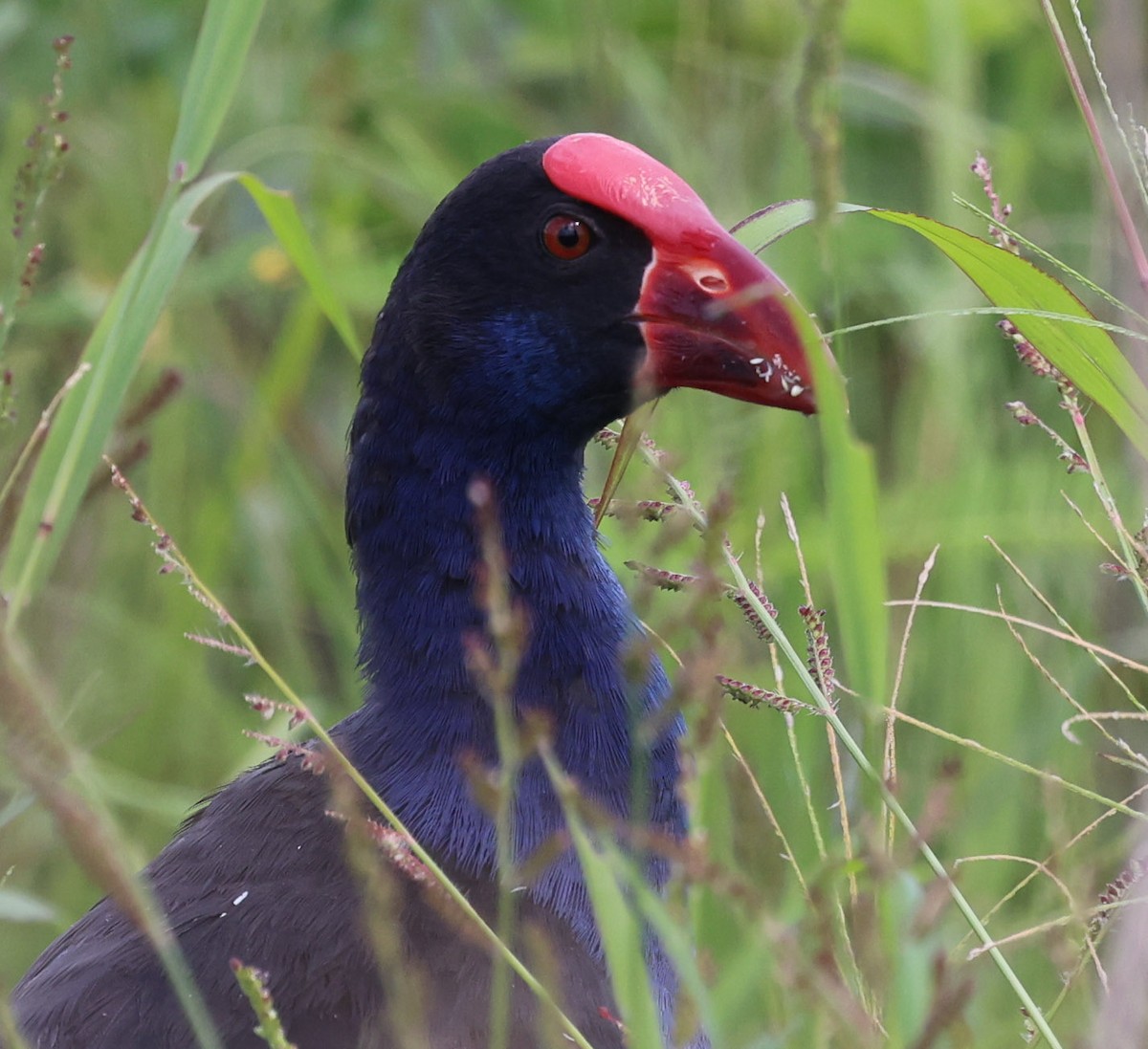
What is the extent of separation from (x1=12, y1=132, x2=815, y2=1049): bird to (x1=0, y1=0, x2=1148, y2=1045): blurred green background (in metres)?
0.46

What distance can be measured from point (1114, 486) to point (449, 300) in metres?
1.08

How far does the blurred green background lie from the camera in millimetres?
2309

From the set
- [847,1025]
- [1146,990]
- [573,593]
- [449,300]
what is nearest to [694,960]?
[847,1025]

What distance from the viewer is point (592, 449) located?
2.50 metres

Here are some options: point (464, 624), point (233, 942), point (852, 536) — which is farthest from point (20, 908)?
point (852, 536)

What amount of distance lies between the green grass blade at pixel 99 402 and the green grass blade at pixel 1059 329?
1.79 feet

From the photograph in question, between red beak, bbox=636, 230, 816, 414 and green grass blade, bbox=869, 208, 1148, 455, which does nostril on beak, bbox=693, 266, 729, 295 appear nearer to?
red beak, bbox=636, 230, 816, 414

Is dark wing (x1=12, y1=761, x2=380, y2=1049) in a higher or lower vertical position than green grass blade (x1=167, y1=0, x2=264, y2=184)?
lower

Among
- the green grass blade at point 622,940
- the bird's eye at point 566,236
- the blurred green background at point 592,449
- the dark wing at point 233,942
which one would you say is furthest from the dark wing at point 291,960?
the blurred green background at point 592,449

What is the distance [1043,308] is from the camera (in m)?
1.25

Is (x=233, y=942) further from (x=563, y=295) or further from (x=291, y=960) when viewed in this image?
(x=563, y=295)

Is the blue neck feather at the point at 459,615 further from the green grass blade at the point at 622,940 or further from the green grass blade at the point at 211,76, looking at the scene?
the green grass blade at the point at 622,940

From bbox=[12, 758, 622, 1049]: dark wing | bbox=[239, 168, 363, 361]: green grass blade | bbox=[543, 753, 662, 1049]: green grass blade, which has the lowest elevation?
bbox=[12, 758, 622, 1049]: dark wing

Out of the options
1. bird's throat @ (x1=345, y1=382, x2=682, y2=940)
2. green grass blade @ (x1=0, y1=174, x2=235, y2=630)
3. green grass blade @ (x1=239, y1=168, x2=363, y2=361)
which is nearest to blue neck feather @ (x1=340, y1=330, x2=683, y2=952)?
bird's throat @ (x1=345, y1=382, x2=682, y2=940)
